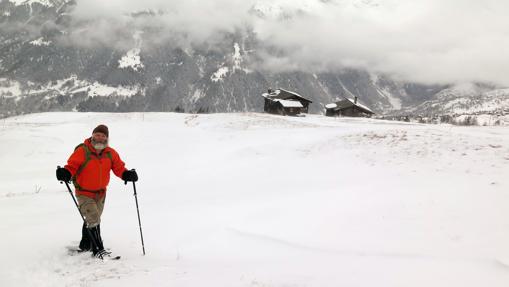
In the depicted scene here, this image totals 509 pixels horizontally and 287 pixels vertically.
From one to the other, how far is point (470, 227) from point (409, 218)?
1.45m

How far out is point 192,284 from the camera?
661 centimetres

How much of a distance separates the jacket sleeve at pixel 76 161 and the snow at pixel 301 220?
1774 mm

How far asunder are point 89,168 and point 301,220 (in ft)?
18.9

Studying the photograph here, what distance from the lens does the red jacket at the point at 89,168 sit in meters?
8.04

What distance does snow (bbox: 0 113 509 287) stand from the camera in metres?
7.32

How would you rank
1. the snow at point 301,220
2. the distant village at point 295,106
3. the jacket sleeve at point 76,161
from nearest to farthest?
the snow at point 301,220 → the jacket sleeve at point 76,161 → the distant village at point 295,106

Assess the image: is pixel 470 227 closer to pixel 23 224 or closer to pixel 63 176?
pixel 63 176

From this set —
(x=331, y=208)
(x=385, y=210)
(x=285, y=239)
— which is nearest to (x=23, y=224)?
(x=285, y=239)

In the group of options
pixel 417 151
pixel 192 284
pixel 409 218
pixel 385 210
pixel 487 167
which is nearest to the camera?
pixel 192 284

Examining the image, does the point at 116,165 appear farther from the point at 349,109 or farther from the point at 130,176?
the point at 349,109

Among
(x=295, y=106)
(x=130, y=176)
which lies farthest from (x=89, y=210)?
(x=295, y=106)

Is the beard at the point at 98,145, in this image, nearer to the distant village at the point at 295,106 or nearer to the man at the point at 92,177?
the man at the point at 92,177

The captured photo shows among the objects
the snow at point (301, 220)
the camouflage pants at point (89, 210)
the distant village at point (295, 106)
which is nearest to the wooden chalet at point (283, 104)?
the distant village at point (295, 106)

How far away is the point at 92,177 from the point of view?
8188 millimetres
